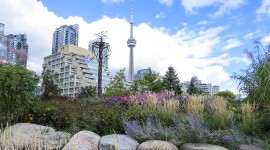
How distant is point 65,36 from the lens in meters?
71.6

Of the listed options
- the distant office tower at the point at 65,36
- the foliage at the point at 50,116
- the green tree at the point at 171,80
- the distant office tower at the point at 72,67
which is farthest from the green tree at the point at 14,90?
the distant office tower at the point at 72,67

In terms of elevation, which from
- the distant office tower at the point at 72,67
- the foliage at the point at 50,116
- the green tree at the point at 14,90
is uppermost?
the distant office tower at the point at 72,67

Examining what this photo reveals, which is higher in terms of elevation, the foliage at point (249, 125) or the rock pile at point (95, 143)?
the foliage at point (249, 125)

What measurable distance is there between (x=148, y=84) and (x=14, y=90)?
60.8 feet

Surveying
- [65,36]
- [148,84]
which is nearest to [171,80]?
[148,84]

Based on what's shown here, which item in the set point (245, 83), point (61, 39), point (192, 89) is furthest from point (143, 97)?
point (61, 39)

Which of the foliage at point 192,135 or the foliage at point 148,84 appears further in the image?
the foliage at point 148,84

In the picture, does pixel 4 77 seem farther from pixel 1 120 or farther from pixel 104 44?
pixel 104 44

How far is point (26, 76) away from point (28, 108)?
2.76 ft

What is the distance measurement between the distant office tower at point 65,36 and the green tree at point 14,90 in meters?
59.7

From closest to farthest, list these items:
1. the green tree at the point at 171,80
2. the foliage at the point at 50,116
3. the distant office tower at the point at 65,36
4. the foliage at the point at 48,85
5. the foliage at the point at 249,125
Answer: the foliage at the point at 249,125 < the foliage at the point at 50,116 < the foliage at the point at 48,85 < the green tree at the point at 171,80 < the distant office tower at the point at 65,36

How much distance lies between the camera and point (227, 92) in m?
26.5

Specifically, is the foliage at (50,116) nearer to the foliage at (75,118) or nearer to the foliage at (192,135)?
the foliage at (75,118)

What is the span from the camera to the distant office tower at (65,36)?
221ft
